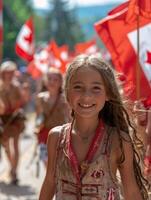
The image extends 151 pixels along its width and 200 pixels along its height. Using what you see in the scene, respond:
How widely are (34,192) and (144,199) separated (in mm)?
4999

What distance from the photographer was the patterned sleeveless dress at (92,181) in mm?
3287

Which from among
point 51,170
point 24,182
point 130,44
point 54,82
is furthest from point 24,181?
point 51,170

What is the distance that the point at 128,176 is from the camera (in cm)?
335

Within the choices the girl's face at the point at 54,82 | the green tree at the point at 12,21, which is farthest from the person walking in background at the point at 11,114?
the green tree at the point at 12,21

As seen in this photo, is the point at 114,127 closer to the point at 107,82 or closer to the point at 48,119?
the point at 107,82

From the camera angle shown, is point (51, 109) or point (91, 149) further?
point (51, 109)

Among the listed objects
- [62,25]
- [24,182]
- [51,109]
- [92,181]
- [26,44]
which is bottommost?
[92,181]

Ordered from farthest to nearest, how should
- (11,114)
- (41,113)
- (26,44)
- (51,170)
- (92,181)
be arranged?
(26,44) < (11,114) < (41,113) < (51,170) < (92,181)

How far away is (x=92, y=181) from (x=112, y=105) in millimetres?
429

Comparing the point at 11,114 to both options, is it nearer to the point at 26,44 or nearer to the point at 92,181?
the point at 26,44

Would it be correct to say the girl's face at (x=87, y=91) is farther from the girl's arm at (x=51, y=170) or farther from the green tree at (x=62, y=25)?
the green tree at (x=62, y=25)

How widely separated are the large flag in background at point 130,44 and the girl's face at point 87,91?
174 centimetres

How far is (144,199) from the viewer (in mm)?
3461

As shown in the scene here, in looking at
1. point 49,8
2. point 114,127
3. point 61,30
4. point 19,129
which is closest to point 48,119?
point 19,129
